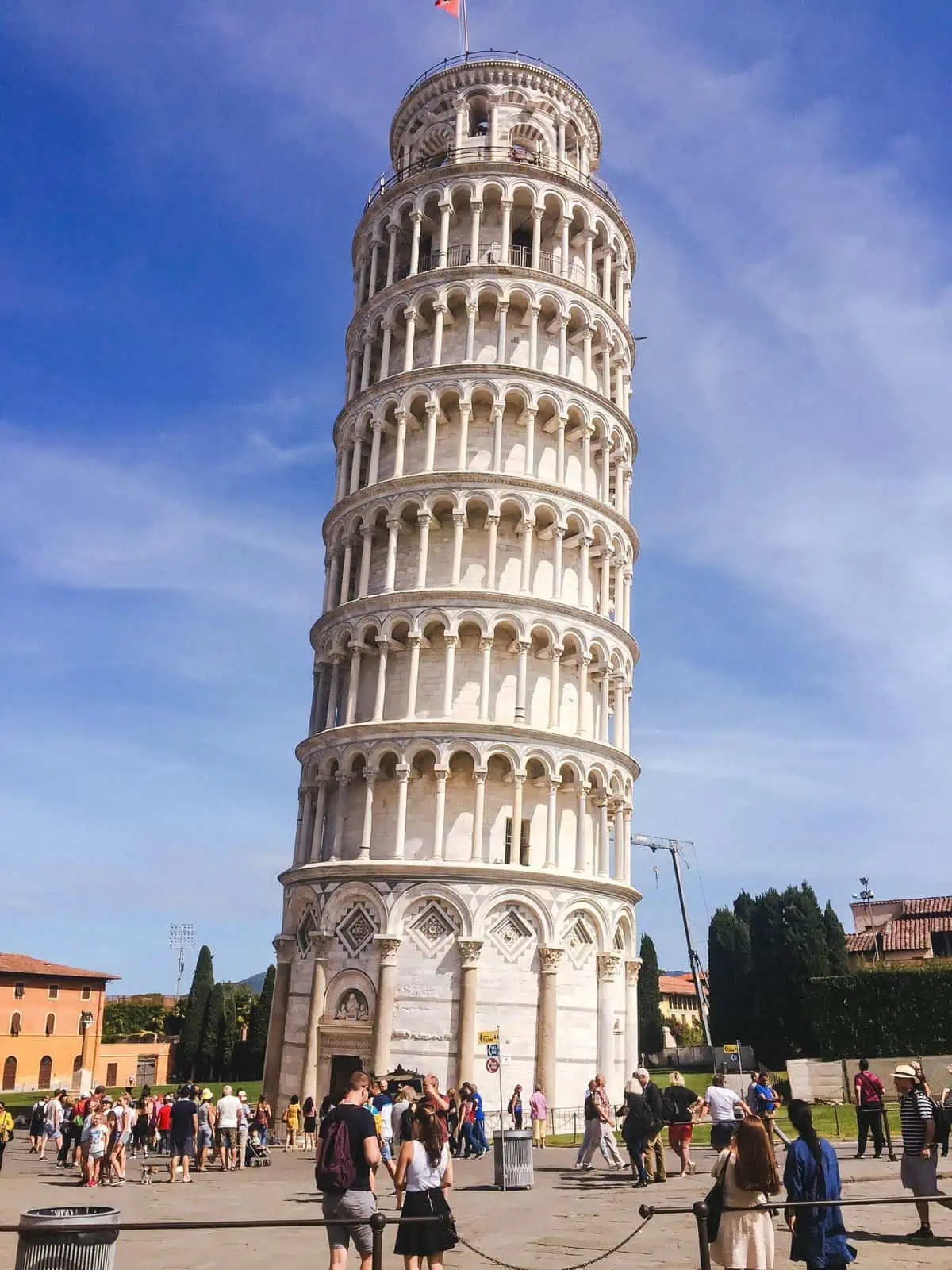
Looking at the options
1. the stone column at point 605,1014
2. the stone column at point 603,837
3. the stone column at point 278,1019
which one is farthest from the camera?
the stone column at point 603,837

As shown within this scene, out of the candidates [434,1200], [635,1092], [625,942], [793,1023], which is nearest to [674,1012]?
[793,1023]

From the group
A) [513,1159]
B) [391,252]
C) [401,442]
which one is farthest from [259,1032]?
[513,1159]

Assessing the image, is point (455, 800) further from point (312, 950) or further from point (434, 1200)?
point (434, 1200)

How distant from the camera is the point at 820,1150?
34.5 feet

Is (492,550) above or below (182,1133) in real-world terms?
above

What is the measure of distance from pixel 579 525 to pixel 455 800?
38.3 ft

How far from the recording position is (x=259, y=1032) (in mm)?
73250

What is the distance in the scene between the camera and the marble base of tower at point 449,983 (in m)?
34.9

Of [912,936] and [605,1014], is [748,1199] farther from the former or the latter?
[912,936]

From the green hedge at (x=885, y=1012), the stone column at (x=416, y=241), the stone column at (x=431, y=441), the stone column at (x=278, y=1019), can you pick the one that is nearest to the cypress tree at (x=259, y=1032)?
the stone column at (x=278, y=1019)

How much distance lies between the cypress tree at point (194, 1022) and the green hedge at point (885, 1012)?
141 ft

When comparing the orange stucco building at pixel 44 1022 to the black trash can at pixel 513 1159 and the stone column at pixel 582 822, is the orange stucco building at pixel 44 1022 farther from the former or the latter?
the black trash can at pixel 513 1159

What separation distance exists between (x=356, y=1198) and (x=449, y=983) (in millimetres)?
24937

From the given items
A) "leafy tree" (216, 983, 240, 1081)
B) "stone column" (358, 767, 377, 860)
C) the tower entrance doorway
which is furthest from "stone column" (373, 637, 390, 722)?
"leafy tree" (216, 983, 240, 1081)
